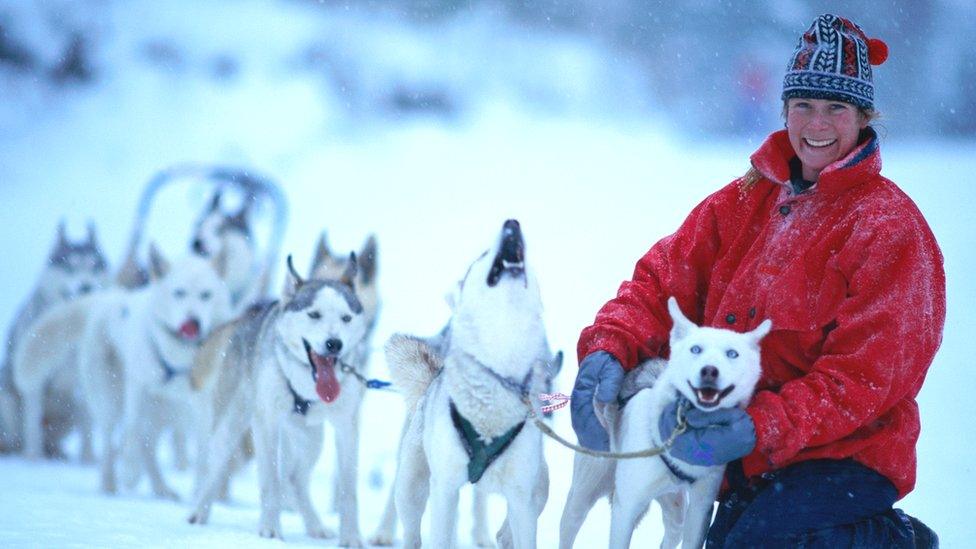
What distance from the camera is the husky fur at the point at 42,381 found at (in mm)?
7305

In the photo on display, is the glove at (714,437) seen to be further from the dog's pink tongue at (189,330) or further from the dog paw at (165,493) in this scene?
the dog's pink tongue at (189,330)

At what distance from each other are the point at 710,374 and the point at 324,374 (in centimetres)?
233

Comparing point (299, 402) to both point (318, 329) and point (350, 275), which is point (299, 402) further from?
point (350, 275)

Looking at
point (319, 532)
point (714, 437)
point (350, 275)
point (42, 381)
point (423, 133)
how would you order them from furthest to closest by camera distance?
1. point (423, 133)
2. point (42, 381)
3. point (350, 275)
4. point (319, 532)
5. point (714, 437)

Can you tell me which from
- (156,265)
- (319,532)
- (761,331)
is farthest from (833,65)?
(156,265)

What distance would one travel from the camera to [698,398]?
2.43 meters

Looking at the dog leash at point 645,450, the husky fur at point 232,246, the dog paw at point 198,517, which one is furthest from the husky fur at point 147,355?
the dog leash at point 645,450

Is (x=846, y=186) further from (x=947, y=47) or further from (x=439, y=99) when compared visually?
(x=439, y=99)

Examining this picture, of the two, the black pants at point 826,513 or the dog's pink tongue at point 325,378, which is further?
the dog's pink tongue at point 325,378

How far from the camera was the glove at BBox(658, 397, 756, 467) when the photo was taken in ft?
7.69

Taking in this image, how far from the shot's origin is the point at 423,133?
57.5 ft

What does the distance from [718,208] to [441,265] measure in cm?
944

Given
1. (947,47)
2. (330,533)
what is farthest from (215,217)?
(947,47)

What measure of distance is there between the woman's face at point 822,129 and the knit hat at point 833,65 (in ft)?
0.10
